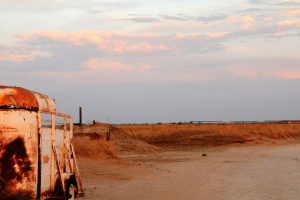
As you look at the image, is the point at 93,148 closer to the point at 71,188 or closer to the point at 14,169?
the point at 71,188

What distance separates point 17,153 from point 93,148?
21320mm

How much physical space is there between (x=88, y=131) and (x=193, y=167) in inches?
332

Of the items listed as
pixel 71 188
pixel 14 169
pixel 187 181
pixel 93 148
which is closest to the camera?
pixel 14 169

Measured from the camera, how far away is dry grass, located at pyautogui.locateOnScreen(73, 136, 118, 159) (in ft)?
102

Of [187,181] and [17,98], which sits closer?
[17,98]

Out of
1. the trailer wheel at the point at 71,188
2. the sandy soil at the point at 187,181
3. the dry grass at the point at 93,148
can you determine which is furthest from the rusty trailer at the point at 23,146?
the dry grass at the point at 93,148

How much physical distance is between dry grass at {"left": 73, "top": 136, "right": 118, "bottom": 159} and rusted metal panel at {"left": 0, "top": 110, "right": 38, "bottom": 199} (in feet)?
65.4

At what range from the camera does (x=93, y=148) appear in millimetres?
31672

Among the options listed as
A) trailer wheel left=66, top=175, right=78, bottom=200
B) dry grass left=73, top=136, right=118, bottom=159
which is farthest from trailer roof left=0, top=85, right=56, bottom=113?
dry grass left=73, top=136, right=118, bottom=159

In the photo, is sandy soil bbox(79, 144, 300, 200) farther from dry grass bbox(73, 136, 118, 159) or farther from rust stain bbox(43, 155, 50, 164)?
rust stain bbox(43, 155, 50, 164)

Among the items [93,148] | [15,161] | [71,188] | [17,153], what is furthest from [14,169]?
[93,148]

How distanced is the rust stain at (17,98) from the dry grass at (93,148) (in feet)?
65.3

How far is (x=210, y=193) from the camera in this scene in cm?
1733

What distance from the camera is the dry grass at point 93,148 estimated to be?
31.0 metres
